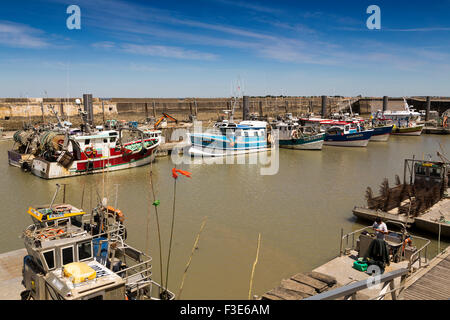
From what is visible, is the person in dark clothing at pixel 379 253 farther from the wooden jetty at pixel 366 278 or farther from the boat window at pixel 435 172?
the boat window at pixel 435 172

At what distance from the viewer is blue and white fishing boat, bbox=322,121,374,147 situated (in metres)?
41.1

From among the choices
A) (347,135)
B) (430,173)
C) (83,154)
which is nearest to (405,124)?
(347,135)

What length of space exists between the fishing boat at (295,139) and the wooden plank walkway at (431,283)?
1140 inches

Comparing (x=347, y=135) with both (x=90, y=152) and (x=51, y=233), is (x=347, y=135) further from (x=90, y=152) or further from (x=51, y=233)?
(x=51, y=233)

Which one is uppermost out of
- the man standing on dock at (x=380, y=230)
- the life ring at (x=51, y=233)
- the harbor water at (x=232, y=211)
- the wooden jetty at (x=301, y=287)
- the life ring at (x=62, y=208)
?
the life ring at (x=62, y=208)

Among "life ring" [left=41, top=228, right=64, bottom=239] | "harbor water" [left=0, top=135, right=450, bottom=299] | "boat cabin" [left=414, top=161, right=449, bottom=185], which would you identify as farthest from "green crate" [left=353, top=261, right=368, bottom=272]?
"boat cabin" [left=414, top=161, right=449, bottom=185]

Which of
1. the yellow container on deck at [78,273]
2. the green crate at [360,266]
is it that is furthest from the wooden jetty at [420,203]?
the yellow container on deck at [78,273]

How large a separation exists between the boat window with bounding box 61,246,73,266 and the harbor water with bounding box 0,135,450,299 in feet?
12.1

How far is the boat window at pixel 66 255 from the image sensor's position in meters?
7.90

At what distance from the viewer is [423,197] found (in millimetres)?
15352

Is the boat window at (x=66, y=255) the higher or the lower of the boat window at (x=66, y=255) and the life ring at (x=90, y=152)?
the lower

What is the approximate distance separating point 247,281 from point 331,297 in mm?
8975

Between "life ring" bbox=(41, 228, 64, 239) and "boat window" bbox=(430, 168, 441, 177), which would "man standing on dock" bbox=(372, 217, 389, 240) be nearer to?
"boat window" bbox=(430, 168, 441, 177)

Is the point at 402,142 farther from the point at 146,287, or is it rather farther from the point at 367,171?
the point at 146,287
